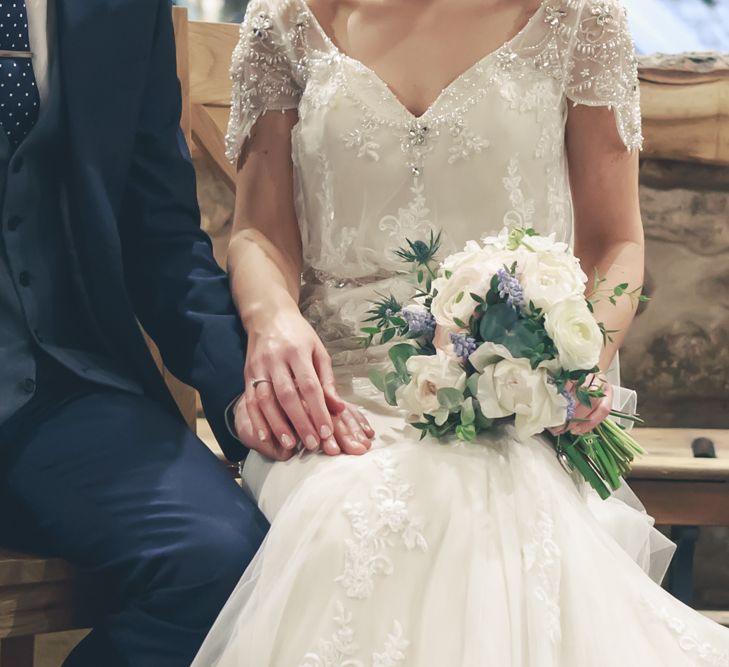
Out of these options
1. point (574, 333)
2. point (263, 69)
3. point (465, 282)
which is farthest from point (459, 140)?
point (574, 333)

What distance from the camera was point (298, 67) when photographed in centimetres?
194

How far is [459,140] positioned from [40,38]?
25.6 inches

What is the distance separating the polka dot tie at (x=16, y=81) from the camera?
1.59m

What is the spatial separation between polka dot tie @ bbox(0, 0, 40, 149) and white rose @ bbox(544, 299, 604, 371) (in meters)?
0.77

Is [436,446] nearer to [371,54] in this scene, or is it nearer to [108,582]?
[108,582]

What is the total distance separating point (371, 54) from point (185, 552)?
901 mm

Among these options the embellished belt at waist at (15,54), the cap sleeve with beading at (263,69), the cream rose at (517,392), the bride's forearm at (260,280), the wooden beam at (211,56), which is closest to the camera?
the cream rose at (517,392)

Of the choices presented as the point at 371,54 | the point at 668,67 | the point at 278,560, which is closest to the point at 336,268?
the point at 371,54

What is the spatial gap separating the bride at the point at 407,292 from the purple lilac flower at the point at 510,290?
19 cm

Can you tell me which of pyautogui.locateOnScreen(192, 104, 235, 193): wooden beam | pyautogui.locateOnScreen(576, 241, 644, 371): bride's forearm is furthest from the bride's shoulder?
pyautogui.locateOnScreen(192, 104, 235, 193): wooden beam

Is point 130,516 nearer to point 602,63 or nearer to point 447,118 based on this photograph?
point 447,118

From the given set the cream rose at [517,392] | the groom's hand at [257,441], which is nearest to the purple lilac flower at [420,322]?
the cream rose at [517,392]

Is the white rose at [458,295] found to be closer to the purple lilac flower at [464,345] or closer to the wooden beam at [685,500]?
the purple lilac flower at [464,345]

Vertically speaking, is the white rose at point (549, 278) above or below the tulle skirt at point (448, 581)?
above
